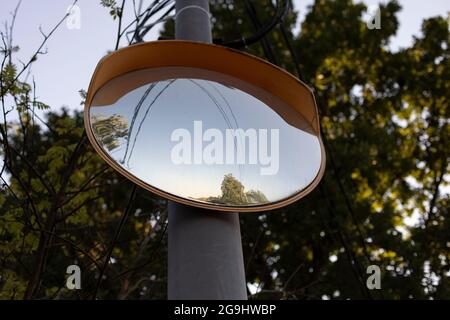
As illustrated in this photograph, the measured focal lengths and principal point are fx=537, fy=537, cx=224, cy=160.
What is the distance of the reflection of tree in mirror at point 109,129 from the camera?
205cm

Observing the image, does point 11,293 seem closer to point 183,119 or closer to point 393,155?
point 183,119

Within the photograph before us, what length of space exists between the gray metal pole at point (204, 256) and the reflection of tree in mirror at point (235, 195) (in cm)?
6

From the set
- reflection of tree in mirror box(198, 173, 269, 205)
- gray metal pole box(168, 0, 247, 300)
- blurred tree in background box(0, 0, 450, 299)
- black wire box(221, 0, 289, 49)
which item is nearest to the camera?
gray metal pole box(168, 0, 247, 300)

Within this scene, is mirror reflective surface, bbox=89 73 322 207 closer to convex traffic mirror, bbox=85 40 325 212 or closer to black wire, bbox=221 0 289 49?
convex traffic mirror, bbox=85 40 325 212

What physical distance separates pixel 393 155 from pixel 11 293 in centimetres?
779

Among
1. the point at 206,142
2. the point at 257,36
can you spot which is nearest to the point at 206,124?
the point at 206,142

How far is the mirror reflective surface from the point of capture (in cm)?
205

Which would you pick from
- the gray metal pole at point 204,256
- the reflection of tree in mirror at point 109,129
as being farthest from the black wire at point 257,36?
the gray metal pole at point 204,256

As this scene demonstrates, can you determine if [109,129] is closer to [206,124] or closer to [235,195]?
[206,124]

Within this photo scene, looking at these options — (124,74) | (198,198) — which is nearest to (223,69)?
(124,74)

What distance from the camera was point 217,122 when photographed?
7.46 ft

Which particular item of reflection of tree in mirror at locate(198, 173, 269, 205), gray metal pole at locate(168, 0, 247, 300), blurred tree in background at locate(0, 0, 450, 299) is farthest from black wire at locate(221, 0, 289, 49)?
blurred tree in background at locate(0, 0, 450, 299)

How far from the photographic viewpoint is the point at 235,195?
2.07m

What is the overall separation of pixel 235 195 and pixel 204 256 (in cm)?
36
